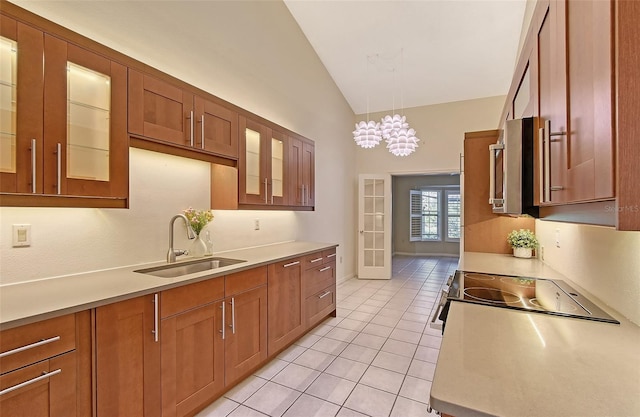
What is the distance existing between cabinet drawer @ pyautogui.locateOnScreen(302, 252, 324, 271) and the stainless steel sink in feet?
2.57

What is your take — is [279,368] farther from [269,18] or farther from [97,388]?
[269,18]

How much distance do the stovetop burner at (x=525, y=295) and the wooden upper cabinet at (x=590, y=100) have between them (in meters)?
0.81

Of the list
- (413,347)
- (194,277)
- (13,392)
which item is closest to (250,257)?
(194,277)

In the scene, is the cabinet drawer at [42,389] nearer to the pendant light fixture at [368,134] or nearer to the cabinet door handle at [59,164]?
the cabinet door handle at [59,164]

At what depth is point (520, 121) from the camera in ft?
3.89

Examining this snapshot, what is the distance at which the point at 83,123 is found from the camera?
64.9 inches

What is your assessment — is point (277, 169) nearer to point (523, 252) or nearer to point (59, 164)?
point (59, 164)

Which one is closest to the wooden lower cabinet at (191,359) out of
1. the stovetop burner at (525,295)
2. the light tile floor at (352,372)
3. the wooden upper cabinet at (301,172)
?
the light tile floor at (352,372)

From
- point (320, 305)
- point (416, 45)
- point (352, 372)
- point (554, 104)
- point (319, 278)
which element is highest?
point (416, 45)

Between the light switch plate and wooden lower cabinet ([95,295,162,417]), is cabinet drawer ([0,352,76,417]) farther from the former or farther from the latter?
the light switch plate

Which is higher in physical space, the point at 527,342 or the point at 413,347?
the point at 527,342

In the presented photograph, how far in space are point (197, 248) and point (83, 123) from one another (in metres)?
1.22

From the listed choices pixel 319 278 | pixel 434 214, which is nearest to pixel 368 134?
pixel 319 278

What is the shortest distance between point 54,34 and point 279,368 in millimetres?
2684
